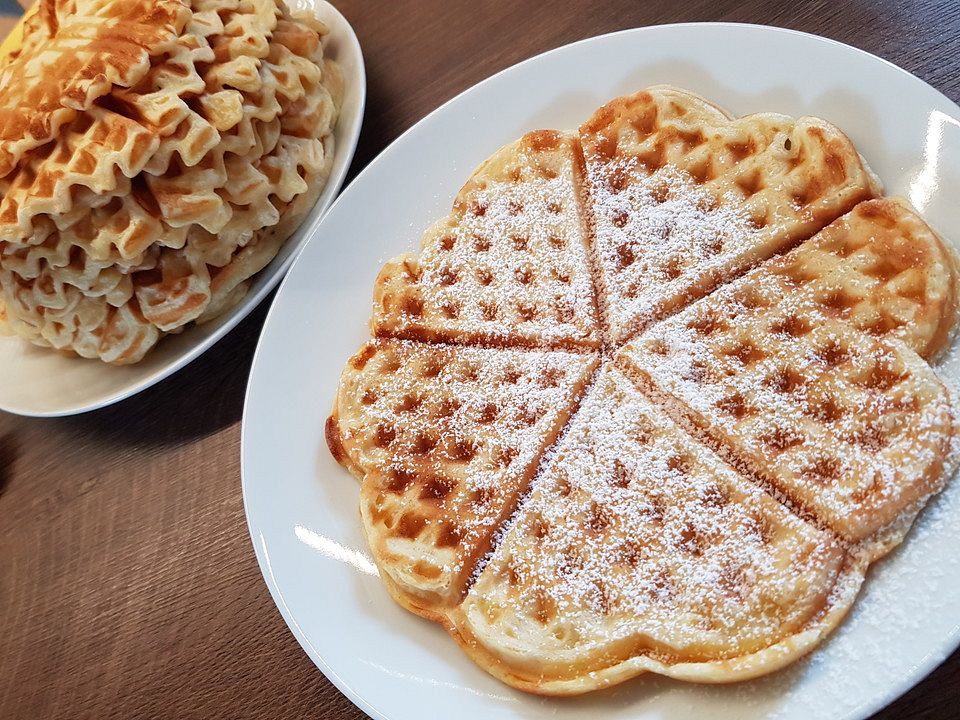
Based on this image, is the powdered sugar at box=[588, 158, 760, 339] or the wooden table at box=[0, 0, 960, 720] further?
the wooden table at box=[0, 0, 960, 720]

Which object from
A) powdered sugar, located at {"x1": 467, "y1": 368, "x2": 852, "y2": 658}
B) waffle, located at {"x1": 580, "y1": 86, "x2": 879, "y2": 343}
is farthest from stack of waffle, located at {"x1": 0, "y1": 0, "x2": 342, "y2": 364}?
powdered sugar, located at {"x1": 467, "y1": 368, "x2": 852, "y2": 658}

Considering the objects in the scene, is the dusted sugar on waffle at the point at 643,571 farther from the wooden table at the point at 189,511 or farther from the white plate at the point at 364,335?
the wooden table at the point at 189,511

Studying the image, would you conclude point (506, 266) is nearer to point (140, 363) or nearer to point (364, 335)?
point (364, 335)

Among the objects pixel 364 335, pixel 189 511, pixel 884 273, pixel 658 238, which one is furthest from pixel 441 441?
pixel 884 273

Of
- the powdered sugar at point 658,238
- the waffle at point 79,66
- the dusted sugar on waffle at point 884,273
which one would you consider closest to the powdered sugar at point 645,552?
the powdered sugar at point 658,238

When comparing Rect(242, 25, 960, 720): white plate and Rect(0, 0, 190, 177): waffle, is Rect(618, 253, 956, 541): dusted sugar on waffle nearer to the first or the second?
Rect(242, 25, 960, 720): white plate
